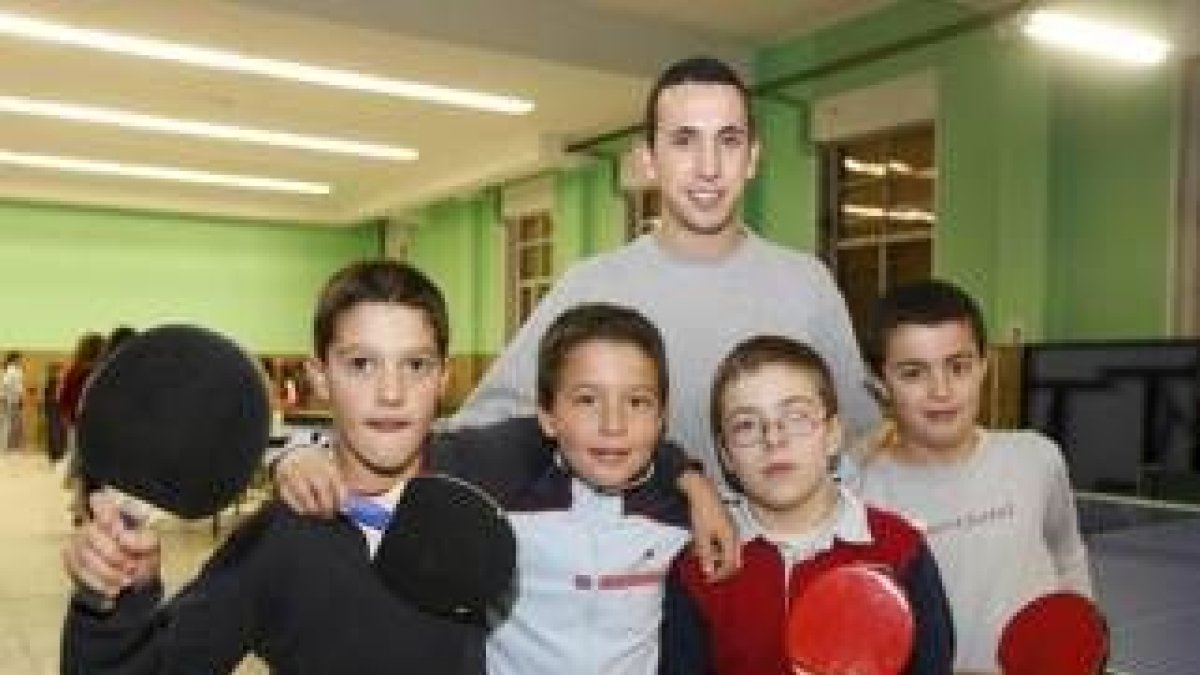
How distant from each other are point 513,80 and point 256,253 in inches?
474

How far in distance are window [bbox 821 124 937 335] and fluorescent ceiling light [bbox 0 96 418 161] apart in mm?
6134

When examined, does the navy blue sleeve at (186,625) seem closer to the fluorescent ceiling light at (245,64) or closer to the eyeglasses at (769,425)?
the eyeglasses at (769,425)

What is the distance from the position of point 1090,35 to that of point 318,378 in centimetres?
730

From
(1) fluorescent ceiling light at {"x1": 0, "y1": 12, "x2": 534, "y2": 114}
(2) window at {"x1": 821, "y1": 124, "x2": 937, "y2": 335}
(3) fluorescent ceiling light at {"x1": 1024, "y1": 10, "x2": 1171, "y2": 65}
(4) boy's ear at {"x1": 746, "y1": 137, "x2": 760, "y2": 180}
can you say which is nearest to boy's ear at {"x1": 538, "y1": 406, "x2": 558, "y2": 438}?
(4) boy's ear at {"x1": 746, "y1": 137, "x2": 760, "y2": 180}

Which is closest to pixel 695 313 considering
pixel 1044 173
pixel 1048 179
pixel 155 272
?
pixel 1044 173

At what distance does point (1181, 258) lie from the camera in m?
8.87

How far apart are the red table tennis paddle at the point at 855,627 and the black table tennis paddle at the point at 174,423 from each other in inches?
29.1

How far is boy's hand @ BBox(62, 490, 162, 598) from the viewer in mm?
1369

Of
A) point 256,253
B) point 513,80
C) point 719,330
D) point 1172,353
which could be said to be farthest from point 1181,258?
point 256,253

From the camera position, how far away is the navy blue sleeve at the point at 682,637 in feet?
6.80

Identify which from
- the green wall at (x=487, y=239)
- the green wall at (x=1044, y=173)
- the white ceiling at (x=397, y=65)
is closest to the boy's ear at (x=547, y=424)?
the green wall at (x=1044, y=173)

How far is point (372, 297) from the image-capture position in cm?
199

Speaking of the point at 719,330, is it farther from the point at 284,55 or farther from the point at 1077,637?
the point at 284,55

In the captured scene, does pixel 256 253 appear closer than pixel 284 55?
No
